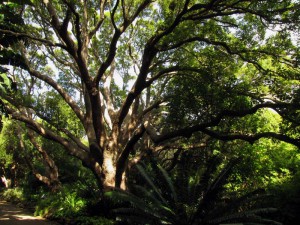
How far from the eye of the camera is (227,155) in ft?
48.0

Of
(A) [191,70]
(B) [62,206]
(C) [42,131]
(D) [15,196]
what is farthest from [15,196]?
(A) [191,70]

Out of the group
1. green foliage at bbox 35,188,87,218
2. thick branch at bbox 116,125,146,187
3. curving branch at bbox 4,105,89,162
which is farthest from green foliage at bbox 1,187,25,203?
thick branch at bbox 116,125,146,187

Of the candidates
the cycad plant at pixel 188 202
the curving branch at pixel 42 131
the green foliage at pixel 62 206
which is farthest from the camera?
the curving branch at pixel 42 131

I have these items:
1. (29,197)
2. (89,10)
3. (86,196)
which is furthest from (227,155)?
(29,197)

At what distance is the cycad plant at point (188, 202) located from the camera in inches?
283

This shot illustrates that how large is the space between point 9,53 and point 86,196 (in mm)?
7782

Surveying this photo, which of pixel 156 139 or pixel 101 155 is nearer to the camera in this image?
pixel 156 139

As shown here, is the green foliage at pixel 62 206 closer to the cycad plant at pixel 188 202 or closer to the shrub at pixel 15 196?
the cycad plant at pixel 188 202

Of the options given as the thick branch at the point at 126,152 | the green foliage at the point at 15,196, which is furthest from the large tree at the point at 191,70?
the green foliage at the point at 15,196

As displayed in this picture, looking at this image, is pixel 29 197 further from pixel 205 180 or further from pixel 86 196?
pixel 205 180

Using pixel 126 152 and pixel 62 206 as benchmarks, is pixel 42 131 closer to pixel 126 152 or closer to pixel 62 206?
pixel 62 206

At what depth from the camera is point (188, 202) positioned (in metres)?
8.43

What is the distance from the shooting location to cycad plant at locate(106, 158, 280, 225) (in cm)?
719

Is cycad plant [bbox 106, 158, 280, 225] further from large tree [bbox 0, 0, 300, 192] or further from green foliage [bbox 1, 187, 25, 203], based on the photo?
green foliage [bbox 1, 187, 25, 203]
